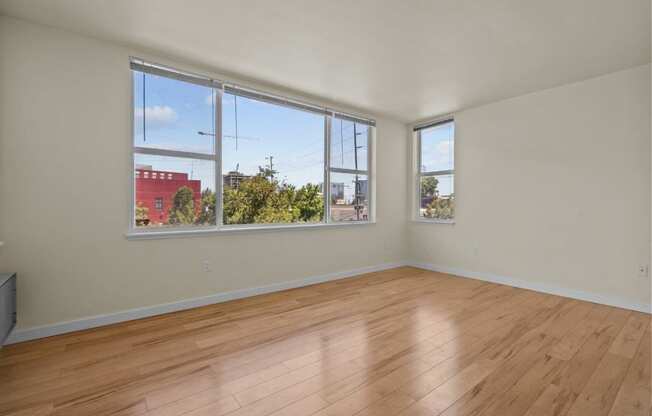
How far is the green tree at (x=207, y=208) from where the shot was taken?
346 centimetres

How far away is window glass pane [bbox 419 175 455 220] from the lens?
16.8ft

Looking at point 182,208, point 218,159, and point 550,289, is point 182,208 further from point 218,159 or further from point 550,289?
point 550,289

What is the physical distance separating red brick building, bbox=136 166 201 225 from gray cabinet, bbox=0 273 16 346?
1081 mm

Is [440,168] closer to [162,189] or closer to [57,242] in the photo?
[162,189]

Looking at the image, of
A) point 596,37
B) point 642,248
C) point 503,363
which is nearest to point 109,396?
point 503,363

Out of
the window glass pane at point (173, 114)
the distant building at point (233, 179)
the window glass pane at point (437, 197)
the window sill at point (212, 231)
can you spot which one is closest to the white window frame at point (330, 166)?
the window sill at point (212, 231)

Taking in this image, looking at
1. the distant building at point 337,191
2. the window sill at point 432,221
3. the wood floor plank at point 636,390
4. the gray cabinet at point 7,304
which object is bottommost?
the wood floor plank at point 636,390

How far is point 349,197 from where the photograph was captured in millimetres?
4977

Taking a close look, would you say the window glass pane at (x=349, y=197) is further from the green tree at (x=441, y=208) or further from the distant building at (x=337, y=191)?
the green tree at (x=441, y=208)

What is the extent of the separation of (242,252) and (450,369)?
2509 mm

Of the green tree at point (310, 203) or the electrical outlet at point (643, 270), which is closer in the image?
the electrical outlet at point (643, 270)

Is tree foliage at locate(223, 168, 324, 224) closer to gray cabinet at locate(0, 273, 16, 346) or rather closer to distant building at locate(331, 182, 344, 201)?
distant building at locate(331, 182, 344, 201)

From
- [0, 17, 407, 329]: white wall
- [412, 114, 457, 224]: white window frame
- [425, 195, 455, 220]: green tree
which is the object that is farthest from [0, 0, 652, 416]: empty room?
[412, 114, 457, 224]: white window frame

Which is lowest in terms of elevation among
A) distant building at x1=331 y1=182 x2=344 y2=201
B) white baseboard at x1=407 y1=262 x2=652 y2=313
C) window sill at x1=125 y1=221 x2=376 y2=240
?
white baseboard at x1=407 y1=262 x2=652 y2=313
